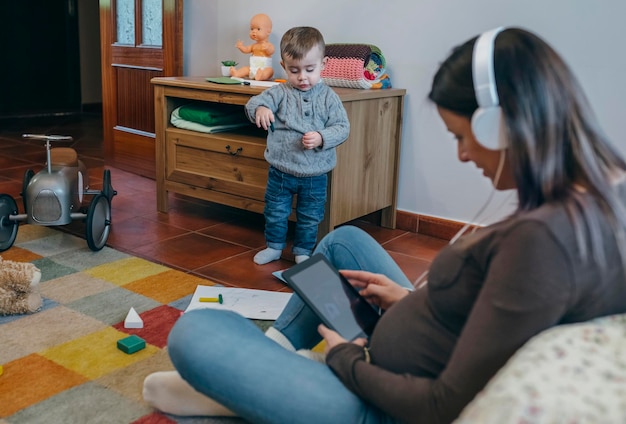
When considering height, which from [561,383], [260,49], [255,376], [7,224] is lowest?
[7,224]

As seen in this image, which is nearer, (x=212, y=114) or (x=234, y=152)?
(x=234, y=152)

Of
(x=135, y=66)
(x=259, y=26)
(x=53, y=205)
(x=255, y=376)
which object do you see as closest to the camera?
(x=255, y=376)

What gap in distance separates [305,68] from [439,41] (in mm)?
688

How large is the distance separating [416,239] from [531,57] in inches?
78.6

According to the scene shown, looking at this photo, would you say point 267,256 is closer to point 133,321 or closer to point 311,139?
point 311,139

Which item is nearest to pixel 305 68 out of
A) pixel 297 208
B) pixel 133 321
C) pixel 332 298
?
pixel 297 208

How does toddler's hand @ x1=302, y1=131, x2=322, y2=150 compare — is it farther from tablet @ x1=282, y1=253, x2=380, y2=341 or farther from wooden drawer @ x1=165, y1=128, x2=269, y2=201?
tablet @ x1=282, y1=253, x2=380, y2=341

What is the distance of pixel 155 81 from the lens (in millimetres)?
2902

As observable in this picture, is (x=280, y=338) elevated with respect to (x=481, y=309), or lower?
lower

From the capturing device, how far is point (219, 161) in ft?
9.04

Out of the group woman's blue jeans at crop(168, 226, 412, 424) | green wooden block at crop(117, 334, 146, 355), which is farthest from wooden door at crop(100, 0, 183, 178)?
woman's blue jeans at crop(168, 226, 412, 424)

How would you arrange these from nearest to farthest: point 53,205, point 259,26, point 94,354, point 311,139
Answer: point 94,354
point 311,139
point 53,205
point 259,26

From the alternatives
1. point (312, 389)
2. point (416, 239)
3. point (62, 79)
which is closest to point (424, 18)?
point (416, 239)

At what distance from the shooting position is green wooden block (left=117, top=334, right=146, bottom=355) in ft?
5.43
